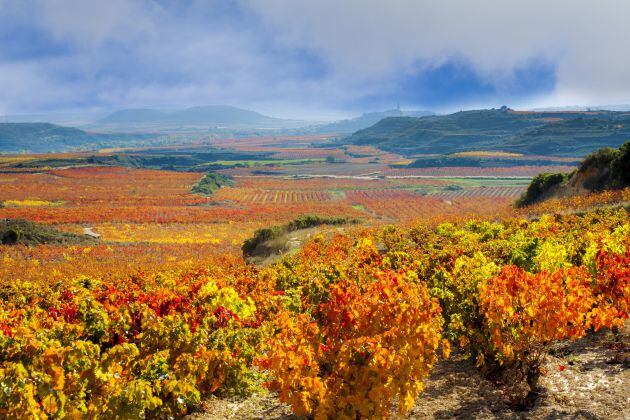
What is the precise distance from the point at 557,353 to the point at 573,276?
6.32ft

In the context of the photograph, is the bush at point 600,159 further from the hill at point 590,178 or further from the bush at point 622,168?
the bush at point 622,168

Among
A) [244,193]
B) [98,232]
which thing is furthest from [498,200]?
[98,232]

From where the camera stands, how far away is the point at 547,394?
9.17 m

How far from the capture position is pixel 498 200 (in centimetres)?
10950

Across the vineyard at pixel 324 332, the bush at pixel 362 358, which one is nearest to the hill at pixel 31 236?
the vineyard at pixel 324 332

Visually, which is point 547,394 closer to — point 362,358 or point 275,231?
point 362,358

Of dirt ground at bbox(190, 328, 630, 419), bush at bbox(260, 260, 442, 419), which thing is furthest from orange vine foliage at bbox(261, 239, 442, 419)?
dirt ground at bbox(190, 328, 630, 419)

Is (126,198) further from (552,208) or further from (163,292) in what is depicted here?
(163,292)

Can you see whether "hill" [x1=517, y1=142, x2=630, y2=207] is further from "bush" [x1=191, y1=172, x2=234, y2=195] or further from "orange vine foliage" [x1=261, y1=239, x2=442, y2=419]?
"bush" [x1=191, y1=172, x2=234, y2=195]

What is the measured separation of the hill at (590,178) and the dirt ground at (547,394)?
37141 millimetres

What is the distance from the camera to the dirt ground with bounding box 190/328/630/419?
868 cm

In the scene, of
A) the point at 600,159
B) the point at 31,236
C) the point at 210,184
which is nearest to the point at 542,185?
the point at 600,159

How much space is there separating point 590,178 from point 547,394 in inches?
1761

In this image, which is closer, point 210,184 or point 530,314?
point 530,314
